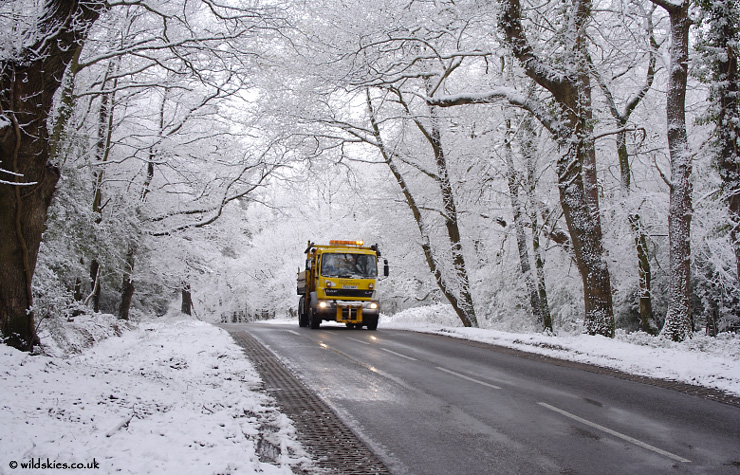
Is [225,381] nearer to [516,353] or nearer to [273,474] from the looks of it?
[273,474]

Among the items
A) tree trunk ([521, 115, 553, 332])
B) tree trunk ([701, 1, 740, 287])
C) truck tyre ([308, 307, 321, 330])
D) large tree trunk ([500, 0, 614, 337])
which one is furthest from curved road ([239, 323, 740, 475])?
truck tyre ([308, 307, 321, 330])

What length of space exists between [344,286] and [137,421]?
16.2m

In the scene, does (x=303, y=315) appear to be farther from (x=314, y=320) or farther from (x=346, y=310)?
(x=346, y=310)

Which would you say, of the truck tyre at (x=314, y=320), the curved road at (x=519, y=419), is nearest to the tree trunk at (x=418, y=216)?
the truck tyre at (x=314, y=320)

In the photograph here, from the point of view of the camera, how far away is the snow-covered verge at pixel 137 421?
169 inches

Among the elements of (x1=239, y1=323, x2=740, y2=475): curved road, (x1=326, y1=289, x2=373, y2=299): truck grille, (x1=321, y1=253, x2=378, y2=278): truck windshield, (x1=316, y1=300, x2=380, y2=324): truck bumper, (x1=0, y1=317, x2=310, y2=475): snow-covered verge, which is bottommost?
(x1=239, y1=323, x2=740, y2=475): curved road

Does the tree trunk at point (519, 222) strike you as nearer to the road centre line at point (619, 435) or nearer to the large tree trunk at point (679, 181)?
the large tree trunk at point (679, 181)

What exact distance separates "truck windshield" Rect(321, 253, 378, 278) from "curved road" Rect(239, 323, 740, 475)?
414 inches

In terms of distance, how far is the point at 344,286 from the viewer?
21.7m

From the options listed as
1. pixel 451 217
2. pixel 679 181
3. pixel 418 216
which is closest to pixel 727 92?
pixel 679 181

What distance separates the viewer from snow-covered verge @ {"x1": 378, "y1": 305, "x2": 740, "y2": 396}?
942 centimetres

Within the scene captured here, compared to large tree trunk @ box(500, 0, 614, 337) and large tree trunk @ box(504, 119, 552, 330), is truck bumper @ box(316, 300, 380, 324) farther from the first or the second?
large tree trunk @ box(500, 0, 614, 337)

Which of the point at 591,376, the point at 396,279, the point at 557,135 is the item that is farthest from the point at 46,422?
the point at 396,279

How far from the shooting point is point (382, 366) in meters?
10.9
